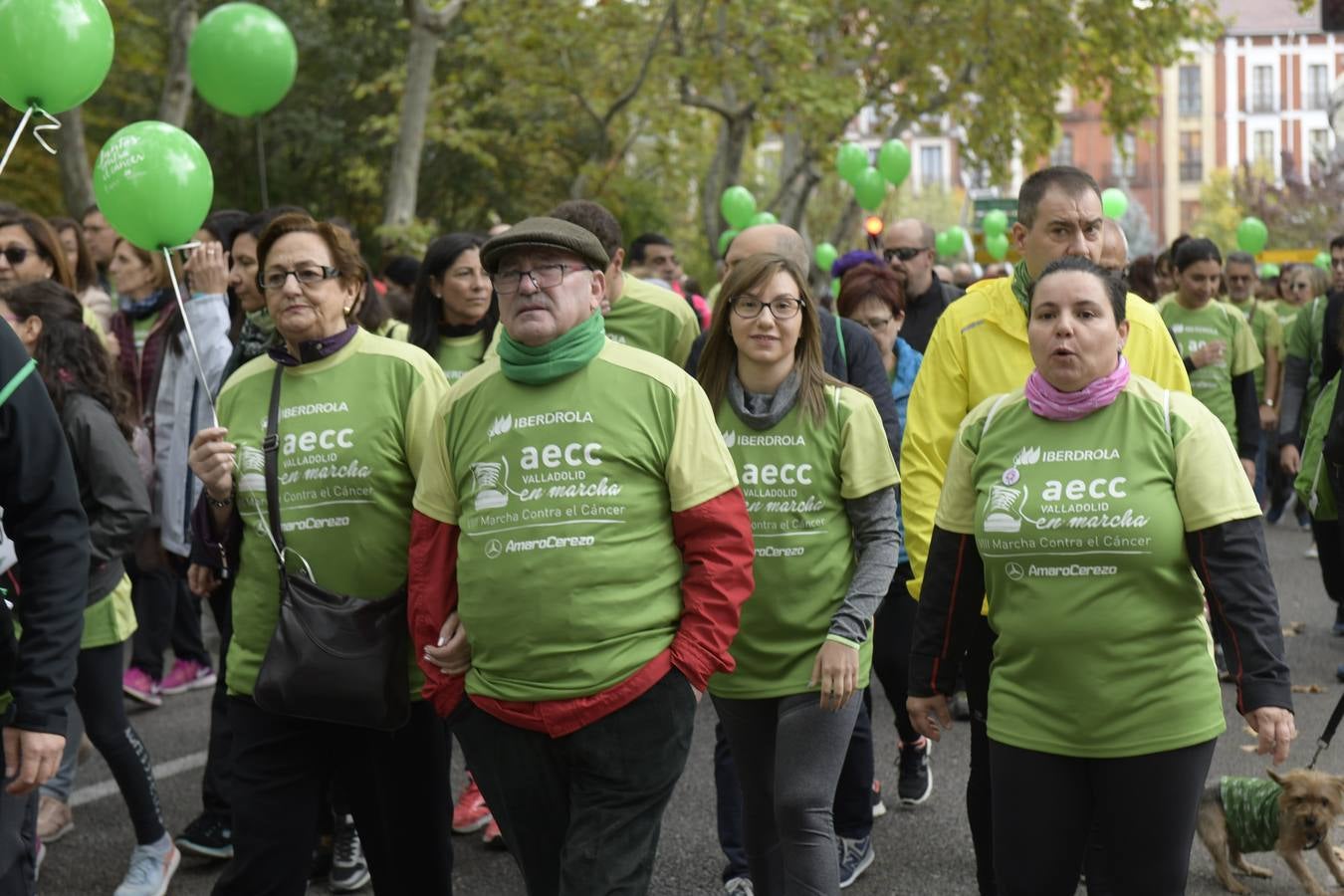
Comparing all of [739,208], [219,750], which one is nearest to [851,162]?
[739,208]

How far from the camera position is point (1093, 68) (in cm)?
2683

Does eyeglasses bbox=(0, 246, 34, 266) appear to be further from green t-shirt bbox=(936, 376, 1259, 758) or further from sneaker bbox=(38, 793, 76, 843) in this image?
green t-shirt bbox=(936, 376, 1259, 758)

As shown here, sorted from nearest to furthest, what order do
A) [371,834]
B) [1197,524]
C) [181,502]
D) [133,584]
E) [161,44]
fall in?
1. [1197,524]
2. [371,834]
3. [181,502]
4. [133,584]
5. [161,44]

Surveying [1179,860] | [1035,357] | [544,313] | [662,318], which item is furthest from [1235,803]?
[544,313]

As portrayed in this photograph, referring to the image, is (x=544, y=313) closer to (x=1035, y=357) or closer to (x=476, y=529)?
(x=476, y=529)

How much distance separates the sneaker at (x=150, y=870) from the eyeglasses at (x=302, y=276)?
2190 mm

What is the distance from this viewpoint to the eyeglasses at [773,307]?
14.2 ft

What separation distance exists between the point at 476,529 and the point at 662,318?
8.18 feet

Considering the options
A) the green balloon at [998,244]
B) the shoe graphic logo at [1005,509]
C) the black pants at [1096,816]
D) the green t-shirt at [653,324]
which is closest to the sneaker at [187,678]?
the green t-shirt at [653,324]

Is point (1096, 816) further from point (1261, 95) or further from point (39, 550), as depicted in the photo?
point (1261, 95)

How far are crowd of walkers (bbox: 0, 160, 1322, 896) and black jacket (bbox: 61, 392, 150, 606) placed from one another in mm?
11

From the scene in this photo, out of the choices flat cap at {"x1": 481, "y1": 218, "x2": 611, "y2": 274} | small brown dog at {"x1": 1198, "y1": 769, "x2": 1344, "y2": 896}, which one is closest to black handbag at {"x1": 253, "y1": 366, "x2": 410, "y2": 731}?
flat cap at {"x1": 481, "y1": 218, "x2": 611, "y2": 274}

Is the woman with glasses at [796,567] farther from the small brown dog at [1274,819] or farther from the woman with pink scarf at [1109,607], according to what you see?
the small brown dog at [1274,819]

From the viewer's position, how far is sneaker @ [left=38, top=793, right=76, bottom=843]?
5844 mm
